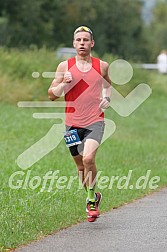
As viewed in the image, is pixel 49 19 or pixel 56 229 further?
pixel 49 19

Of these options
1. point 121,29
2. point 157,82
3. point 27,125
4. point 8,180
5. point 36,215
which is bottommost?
point 121,29

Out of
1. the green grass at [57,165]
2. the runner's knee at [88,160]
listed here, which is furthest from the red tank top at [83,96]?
the green grass at [57,165]

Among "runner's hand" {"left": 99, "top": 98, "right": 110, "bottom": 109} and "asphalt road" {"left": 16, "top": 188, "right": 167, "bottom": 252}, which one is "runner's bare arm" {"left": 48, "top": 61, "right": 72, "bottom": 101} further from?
"asphalt road" {"left": 16, "top": 188, "right": 167, "bottom": 252}

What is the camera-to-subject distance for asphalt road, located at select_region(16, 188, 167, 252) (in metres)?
8.59

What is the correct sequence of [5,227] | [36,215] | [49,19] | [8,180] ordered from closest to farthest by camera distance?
[5,227], [36,215], [8,180], [49,19]

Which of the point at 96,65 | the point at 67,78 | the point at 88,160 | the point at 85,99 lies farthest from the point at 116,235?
the point at 96,65

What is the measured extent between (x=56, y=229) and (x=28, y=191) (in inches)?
103

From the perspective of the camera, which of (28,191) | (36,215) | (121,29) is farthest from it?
(121,29)

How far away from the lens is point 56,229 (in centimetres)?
966

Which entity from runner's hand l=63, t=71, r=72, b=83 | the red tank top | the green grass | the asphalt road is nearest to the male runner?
the red tank top

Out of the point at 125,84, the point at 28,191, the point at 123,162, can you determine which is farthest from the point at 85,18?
the point at 28,191

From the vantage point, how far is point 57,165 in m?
15.6

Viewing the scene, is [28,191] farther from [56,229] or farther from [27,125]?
[27,125]

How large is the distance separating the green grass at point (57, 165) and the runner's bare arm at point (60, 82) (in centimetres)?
145
